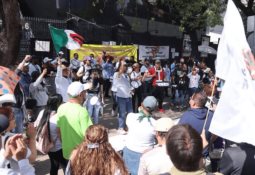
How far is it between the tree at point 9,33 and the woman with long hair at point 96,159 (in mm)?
5999

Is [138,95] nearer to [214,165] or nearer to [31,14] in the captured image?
[214,165]

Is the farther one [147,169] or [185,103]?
[185,103]

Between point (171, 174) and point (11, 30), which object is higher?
point (11, 30)

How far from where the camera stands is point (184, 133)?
2824 mm

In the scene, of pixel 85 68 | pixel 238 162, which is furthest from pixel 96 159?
pixel 85 68

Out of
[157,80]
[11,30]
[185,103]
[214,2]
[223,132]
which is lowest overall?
[185,103]

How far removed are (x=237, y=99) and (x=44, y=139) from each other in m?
2.70

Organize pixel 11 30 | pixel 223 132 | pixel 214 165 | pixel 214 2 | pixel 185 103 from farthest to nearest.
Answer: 1. pixel 214 2
2. pixel 185 103
3. pixel 11 30
4. pixel 214 165
5. pixel 223 132

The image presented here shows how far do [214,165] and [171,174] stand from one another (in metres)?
3.72

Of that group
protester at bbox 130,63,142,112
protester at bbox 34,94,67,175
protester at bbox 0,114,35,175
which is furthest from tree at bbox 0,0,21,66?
protester at bbox 0,114,35,175

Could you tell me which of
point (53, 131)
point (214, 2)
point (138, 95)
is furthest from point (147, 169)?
point (214, 2)

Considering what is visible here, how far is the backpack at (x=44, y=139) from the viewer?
5.24 metres

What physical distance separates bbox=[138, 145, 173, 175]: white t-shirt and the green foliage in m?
14.9

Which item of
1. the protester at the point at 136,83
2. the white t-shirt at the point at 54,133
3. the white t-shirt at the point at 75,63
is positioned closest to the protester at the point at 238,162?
the white t-shirt at the point at 54,133
